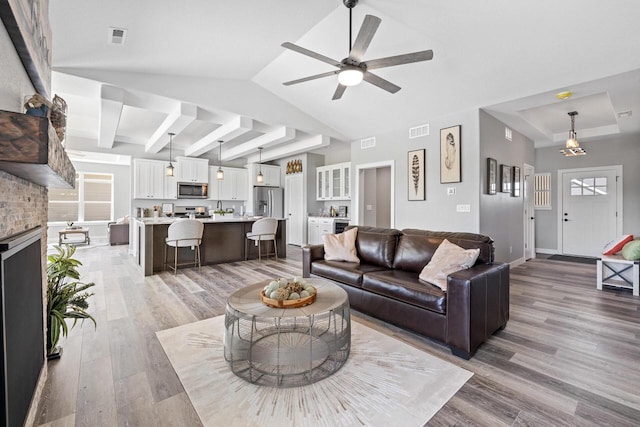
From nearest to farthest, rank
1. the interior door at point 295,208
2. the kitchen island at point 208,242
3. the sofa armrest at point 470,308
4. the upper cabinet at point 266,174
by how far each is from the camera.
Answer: the sofa armrest at point 470,308 < the kitchen island at point 208,242 < the interior door at point 295,208 < the upper cabinet at point 266,174

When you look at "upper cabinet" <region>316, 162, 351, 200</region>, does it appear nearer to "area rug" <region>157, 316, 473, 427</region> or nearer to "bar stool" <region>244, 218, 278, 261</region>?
"bar stool" <region>244, 218, 278, 261</region>

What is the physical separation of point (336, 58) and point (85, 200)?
9244mm

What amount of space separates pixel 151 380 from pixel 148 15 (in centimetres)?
306

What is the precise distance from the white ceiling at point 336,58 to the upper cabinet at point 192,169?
7.66ft

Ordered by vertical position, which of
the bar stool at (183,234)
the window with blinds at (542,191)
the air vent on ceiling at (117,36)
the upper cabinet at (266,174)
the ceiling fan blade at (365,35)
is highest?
the air vent on ceiling at (117,36)

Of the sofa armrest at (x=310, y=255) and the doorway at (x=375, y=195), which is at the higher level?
the doorway at (x=375, y=195)

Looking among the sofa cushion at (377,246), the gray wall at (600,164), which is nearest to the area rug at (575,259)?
the gray wall at (600,164)

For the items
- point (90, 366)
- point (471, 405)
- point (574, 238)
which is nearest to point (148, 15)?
point (90, 366)

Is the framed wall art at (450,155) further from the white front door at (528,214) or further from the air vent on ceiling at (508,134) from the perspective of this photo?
the white front door at (528,214)

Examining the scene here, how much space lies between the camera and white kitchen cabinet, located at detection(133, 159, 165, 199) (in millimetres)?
7371

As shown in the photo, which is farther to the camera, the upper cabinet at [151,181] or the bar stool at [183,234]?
the upper cabinet at [151,181]

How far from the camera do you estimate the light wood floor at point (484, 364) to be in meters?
1.62

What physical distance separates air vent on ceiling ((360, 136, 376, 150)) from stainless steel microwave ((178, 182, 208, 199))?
4.77 m

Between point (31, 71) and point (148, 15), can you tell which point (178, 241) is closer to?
point (148, 15)
